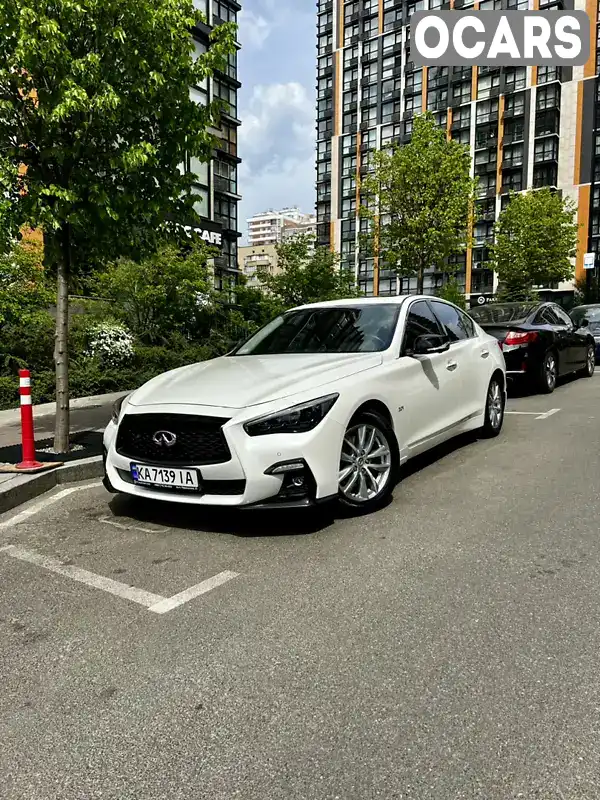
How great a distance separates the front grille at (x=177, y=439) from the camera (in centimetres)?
423

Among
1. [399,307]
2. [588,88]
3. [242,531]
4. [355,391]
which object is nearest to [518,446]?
[399,307]

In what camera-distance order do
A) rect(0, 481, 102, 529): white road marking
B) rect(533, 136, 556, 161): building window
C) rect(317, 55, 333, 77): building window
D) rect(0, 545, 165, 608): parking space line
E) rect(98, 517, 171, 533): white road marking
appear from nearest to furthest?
rect(0, 545, 165, 608): parking space line < rect(98, 517, 171, 533): white road marking < rect(0, 481, 102, 529): white road marking < rect(533, 136, 556, 161): building window < rect(317, 55, 333, 77): building window

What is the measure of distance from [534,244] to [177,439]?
36.6m

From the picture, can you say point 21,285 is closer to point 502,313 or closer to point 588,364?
point 502,313

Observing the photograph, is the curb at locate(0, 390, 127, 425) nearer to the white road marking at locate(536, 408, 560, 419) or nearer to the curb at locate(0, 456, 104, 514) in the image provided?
the curb at locate(0, 456, 104, 514)

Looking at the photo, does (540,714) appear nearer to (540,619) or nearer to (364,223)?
(540,619)

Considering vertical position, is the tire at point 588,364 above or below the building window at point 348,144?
below

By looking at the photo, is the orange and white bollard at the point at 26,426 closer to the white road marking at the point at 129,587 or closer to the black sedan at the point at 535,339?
the white road marking at the point at 129,587

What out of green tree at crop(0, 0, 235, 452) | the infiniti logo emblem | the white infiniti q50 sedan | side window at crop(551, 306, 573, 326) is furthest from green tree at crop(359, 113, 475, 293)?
the infiniti logo emblem

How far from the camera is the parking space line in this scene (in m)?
3.43

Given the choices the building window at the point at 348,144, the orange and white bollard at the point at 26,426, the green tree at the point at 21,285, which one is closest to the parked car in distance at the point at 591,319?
the green tree at the point at 21,285

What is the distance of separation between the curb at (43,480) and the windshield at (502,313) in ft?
23.9

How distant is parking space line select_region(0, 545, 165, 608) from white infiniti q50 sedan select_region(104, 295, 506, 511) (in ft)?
2.47

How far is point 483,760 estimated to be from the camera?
2.11 metres
